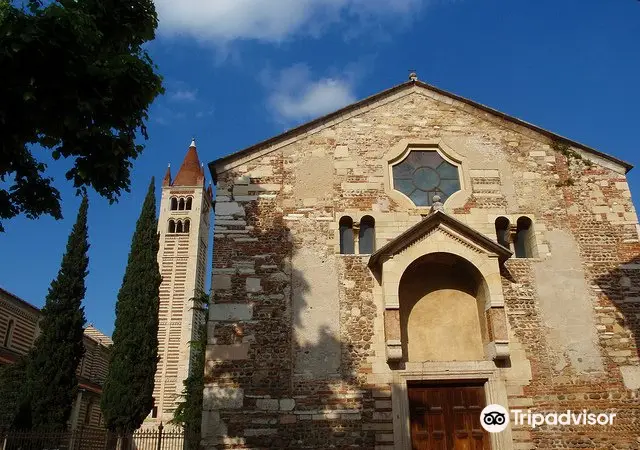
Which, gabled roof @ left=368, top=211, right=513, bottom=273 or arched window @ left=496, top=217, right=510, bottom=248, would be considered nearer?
gabled roof @ left=368, top=211, right=513, bottom=273

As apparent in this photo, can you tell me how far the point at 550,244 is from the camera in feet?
40.2

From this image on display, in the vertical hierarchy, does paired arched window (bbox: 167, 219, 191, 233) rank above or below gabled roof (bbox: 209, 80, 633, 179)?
above

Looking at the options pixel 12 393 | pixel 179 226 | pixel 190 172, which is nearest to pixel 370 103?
pixel 12 393

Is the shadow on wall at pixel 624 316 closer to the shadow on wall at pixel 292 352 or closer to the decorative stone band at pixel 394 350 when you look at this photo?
the decorative stone band at pixel 394 350

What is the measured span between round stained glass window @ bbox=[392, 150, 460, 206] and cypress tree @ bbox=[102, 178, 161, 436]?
58.7 feet

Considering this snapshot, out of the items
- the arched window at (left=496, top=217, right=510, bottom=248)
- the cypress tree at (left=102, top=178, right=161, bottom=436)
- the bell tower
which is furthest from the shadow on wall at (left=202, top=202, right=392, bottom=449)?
the bell tower

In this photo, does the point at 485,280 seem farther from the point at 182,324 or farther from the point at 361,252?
the point at 182,324

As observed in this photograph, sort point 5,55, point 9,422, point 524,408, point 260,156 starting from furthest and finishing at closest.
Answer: point 9,422
point 260,156
point 524,408
point 5,55

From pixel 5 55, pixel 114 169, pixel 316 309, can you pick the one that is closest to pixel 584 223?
pixel 316 309

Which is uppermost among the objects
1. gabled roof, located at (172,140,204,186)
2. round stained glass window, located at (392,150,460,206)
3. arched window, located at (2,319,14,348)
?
gabled roof, located at (172,140,204,186)

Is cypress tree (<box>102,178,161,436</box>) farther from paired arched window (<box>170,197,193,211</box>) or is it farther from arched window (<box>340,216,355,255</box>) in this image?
paired arched window (<box>170,197,193,211</box>)

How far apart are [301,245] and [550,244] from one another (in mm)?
5616

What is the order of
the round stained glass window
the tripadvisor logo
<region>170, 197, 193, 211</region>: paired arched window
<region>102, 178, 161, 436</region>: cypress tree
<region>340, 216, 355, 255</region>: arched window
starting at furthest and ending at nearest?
<region>170, 197, 193, 211</region>: paired arched window, <region>102, 178, 161, 436</region>: cypress tree, the round stained glass window, <region>340, 216, 355, 255</region>: arched window, the tripadvisor logo

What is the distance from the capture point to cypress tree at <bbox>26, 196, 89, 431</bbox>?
23734mm
